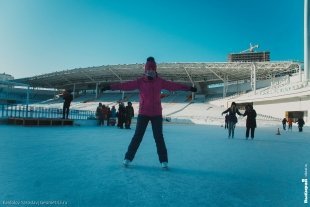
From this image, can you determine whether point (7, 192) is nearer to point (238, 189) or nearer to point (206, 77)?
point (238, 189)

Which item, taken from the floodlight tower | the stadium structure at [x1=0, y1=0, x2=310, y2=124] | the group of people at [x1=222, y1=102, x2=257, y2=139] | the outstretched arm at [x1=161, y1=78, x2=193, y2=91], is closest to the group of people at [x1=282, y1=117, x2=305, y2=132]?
the stadium structure at [x1=0, y1=0, x2=310, y2=124]

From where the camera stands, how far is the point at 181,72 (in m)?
58.1

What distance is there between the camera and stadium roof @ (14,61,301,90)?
50062 mm

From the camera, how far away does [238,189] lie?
2861 mm

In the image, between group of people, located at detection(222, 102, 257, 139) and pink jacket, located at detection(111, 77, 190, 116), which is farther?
Result: group of people, located at detection(222, 102, 257, 139)

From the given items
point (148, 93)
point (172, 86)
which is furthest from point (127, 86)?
point (172, 86)

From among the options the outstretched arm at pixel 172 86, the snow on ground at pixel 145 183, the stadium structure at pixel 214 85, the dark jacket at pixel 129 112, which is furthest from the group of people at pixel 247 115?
the stadium structure at pixel 214 85

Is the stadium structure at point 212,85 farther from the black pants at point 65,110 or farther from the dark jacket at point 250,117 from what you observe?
the dark jacket at point 250,117

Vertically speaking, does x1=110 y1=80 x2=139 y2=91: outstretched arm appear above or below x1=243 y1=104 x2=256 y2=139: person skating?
above

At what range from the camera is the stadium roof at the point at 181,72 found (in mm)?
50062

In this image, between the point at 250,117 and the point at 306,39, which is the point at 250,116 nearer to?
the point at 250,117

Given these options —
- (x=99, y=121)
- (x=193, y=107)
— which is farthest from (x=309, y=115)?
(x=99, y=121)

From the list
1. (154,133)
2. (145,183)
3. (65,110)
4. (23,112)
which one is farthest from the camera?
(65,110)

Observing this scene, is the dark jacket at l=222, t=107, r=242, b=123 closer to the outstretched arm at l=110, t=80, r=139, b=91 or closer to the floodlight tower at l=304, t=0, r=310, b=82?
the outstretched arm at l=110, t=80, r=139, b=91
